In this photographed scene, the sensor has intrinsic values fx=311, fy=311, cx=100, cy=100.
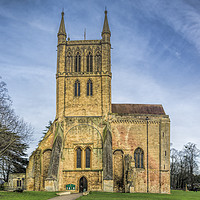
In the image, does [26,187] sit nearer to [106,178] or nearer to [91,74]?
[106,178]

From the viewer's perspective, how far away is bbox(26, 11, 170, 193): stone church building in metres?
38.8

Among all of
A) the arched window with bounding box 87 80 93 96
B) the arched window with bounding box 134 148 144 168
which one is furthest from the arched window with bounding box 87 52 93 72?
the arched window with bounding box 134 148 144 168

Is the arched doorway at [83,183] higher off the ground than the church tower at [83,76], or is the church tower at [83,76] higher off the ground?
the church tower at [83,76]

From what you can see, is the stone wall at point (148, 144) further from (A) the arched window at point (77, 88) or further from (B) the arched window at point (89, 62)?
(B) the arched window at point (89, 62)

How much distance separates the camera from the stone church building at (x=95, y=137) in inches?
1528

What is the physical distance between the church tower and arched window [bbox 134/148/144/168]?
6612 millimetres

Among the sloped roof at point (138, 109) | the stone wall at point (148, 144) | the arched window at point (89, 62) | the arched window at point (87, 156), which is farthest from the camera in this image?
the sloped roof at point (138, 109)

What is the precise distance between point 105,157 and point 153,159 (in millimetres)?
7282

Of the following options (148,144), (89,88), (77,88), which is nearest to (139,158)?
(148,144)

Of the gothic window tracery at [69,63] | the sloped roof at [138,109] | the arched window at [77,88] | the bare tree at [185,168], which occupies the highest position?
the gothic window tracery at [69,63]

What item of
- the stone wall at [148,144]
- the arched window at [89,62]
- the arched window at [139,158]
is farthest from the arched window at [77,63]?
the arched window at [139,158]

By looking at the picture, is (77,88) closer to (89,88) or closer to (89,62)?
(89,88)

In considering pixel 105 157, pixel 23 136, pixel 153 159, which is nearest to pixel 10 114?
pixel 23 136

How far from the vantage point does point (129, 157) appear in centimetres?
3975
